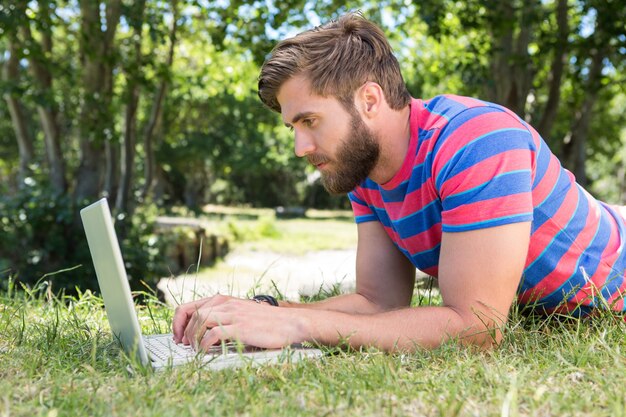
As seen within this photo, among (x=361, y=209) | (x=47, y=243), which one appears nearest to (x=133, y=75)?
(x=47, y=243)

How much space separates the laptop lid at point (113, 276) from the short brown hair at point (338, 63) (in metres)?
0.89

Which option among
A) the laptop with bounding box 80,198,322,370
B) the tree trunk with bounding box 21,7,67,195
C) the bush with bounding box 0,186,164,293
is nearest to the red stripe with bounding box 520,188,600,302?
the laptop with bounding box 80,198,322,370

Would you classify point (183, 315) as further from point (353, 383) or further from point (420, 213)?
point (420, 213)

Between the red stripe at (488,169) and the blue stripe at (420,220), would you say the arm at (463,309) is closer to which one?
the red stripe at (488,169)

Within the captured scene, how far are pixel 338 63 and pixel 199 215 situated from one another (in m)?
23.4

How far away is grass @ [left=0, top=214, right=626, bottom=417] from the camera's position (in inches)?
63.8

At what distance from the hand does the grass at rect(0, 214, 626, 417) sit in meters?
0.13

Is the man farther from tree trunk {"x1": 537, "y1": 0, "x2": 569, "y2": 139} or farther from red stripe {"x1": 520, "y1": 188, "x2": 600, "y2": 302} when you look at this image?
tree trunk {"x1": 537, "y1": 0, "x2": 569, "y2": 139}

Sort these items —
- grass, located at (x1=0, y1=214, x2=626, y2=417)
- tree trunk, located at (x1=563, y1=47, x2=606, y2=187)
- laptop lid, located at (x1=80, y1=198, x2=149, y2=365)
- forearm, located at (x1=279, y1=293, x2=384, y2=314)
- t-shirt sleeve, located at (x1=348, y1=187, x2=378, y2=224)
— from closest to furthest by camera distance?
grass, located at (x1=0, y1=214, x2=626, y2=417)
laptop lid, located at (x1=80, y1=198, x2=149, y2=365)
forearm, located at (x1=279, y1=293, x2=384, y2=314)
t-shirt sleeve, located at (x1=348, y1=187, x2=378, y2=224)
tree trunk, located at (x1=563, y1=47, x2=606, y2=187)

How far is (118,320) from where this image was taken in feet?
6.92

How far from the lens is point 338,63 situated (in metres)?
2.50

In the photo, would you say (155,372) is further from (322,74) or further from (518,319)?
(518,319)

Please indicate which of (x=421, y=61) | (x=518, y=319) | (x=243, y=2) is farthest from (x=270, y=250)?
(x=518, y=319)

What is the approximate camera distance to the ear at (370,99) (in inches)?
99.1
